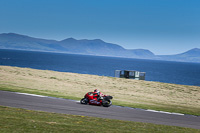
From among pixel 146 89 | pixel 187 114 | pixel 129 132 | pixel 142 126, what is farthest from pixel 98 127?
pixel 146 89

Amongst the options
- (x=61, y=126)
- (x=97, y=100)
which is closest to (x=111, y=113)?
(x=97, y=100)

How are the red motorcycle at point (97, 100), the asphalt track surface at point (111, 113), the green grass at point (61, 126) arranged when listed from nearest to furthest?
the green grass at point (61, 126) → the asphalt track surface at point (111, 113) → the red motorcycle at point (97, 100)

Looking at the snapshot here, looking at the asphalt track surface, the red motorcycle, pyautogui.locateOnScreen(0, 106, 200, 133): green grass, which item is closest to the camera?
pyautogui.locateOnScreen(0, 106, 200, 133): green grass

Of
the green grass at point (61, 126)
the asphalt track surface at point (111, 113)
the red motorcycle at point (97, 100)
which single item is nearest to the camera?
the green grass at point (61, 126)

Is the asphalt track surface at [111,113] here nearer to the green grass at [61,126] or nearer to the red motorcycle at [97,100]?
the red motorcycle at [97,100]

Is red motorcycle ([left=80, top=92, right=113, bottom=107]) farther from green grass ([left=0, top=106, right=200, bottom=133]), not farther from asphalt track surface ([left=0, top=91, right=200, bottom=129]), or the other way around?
green grass ([left=0, top=106, right=200, bottom=133])

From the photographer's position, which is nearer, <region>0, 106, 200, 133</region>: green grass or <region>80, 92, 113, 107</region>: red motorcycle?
<region>0, 106, 200, 133</region>: green grass

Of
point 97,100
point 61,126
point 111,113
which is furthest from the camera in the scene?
point 97,100

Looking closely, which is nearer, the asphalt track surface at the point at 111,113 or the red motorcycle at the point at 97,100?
the asphalt track surface at the point at 111,113

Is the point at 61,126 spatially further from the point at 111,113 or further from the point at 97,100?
the point at 97,100

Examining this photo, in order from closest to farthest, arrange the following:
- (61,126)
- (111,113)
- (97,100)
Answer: (61,126), (111,113), (97,100)

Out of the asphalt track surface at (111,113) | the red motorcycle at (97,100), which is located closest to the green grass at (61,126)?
the asphalt track surface at (111,113)

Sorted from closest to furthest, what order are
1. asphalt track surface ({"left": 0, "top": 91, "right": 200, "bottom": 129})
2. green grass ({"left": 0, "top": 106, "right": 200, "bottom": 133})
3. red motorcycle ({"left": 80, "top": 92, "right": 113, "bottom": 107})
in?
1. green grass ({"left": 0, "top": 106, "right": 200, "bottom": 133})
2. asphalt track surface ({"left": 0, "top": 91, "right": 200, "bottom": 129})
3. red motorcycle ({"left": 80, "top": 92, "right": 113, "bottom": 107})

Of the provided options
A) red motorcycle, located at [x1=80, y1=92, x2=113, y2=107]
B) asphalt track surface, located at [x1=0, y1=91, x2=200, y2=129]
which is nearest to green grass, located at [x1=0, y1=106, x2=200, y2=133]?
asphalt track surface, located at [x1=0, y1=91, x2=200, y2=129]
